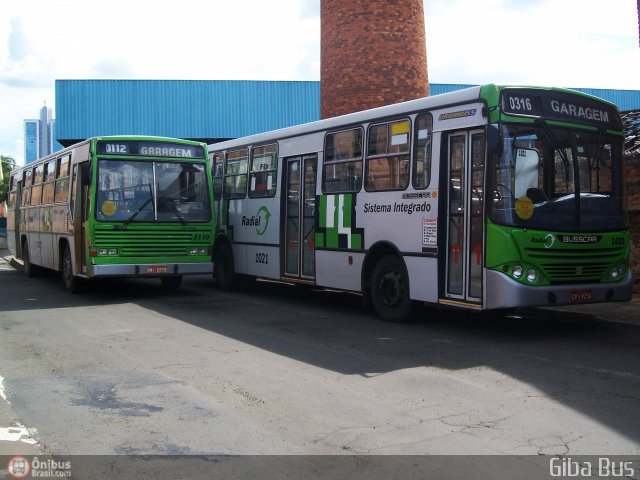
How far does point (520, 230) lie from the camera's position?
8633mm

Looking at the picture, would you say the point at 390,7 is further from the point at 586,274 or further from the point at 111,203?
the point at 586,274

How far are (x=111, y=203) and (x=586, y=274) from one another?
8465mm

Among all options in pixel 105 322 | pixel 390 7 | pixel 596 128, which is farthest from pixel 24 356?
pixel 390 7

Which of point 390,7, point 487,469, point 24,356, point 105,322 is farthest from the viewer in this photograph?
point 390,7

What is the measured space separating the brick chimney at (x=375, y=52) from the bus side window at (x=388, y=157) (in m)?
8.22

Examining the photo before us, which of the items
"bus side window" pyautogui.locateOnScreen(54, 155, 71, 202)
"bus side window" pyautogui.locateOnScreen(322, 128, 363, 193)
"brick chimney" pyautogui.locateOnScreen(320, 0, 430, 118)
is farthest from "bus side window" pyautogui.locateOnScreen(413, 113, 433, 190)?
"brick chimney" pyautogui.locateOnScreen(320, 0, 430, 118)

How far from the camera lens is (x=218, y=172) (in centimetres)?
1602

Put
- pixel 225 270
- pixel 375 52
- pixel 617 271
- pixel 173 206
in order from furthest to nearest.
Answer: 1. pixel 375 52
2. pixel 225 270
3. pixel 173 206
4. pixel 617 271

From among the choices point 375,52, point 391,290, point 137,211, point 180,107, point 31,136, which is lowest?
point 391,290

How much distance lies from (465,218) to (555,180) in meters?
1.21

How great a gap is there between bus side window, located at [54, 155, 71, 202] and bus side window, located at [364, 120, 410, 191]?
716cm

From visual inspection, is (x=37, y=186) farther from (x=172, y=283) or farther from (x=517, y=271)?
(x=517, y=271)

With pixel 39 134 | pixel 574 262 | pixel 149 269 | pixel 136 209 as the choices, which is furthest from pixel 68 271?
pixel 39 134

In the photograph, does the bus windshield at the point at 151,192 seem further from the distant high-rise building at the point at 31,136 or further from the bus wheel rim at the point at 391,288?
the distant high-rise building at the point at 31,136
